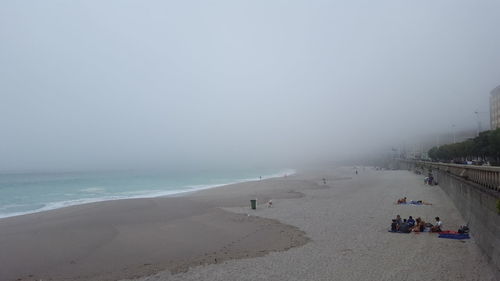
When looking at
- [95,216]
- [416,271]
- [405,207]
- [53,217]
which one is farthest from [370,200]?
[53,217]

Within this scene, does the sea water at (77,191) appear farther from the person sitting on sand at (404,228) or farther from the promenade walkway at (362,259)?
the person sitting on sand at (404,228)

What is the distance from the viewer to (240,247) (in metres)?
13.7

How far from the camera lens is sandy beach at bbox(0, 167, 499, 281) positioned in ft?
34.3

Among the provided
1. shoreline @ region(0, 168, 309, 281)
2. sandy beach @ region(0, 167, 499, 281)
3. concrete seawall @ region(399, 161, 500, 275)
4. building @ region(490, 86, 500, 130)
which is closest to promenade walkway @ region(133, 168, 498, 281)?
sandy beach @ region(0, 167, 499, 281)

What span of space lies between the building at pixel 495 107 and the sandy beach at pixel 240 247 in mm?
77692

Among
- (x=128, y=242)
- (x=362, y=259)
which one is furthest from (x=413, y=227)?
(x=128, y=242)

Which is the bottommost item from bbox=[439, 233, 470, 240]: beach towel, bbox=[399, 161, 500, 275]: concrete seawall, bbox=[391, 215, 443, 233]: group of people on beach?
bbox=[439, 233, 470, 240]: beach towel

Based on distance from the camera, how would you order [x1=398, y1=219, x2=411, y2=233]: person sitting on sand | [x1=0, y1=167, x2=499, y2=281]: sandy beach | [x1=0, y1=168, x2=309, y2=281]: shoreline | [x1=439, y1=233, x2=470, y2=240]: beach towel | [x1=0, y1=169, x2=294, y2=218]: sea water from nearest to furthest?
1. [x1=0, y1=167, x2=499, y2=281]: sandy beach
2. [x1=0, y1=168, x2=309, y2=281]: shoreline
3. [x1=439, y1=233, x2=470, y2=240]: beach towel
4. [x1=398, y1=219, x2=411, y2=233]: person sitting on sand
5. [x1=0, y1=169, x2=294, y2=218]: sea water

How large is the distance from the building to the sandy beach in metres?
77.7

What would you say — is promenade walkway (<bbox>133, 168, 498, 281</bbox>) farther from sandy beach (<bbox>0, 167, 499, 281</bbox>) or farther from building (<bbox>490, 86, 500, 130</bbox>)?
building (<bbox>490, 86, 500, 130</bbox>)

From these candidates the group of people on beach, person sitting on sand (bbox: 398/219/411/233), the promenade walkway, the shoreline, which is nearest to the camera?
the promenade walkway

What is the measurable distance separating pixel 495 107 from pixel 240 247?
312 ft

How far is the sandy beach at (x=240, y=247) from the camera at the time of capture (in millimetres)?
10469

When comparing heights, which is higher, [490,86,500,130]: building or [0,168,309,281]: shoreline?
[490,86,500,130]: building
